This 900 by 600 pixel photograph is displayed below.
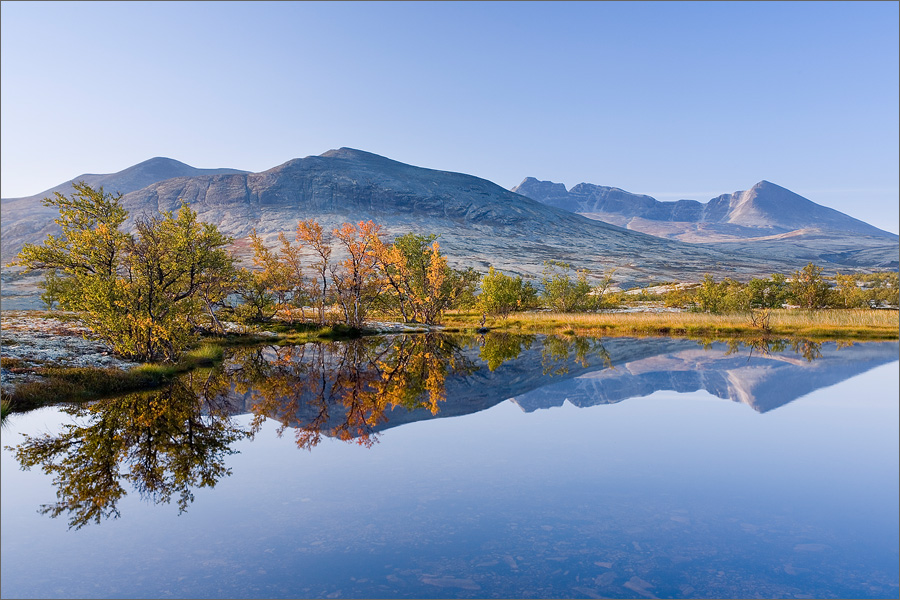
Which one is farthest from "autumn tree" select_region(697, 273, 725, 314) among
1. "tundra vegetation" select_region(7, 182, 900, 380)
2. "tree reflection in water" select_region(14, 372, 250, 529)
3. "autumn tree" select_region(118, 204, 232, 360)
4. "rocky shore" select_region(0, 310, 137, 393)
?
"rocky shore" select_region(0, 310, 137, 393)

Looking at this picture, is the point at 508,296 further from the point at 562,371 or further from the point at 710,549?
the point at 710,549

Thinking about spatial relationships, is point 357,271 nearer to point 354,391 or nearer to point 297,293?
point 297,293

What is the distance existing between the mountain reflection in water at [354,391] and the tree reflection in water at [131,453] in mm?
40

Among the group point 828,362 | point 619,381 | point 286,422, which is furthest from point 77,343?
point 828,362

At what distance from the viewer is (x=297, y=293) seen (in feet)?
164

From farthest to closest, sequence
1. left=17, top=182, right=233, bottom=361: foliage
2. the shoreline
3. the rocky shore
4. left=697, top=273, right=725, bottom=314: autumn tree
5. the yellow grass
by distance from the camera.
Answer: left=697, top=273, right=725, bottom=314: autumn tree, the yellow grass, left=17, top=182, right=233, bottom=361: foliage, the rocky shore, the shoreline

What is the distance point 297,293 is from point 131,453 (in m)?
37.6

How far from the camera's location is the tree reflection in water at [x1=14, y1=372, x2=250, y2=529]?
428 inches

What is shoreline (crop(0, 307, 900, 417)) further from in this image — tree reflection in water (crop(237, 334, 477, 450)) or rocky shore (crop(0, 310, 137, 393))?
tree reflection in water (crop(237, 334, 477, 450))

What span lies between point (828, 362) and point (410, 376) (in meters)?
22.8

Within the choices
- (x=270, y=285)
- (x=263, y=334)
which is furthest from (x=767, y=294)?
(x=263, y=334)

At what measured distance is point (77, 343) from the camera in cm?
2802

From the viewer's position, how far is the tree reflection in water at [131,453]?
1088cm

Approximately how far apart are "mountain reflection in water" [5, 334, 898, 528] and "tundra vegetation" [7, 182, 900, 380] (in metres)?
4.76
